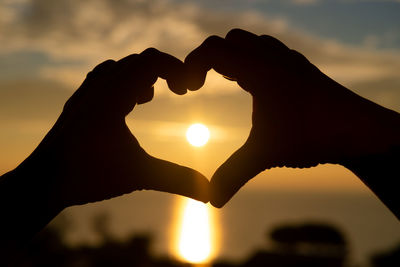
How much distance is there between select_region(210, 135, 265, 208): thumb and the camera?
237 centimetres

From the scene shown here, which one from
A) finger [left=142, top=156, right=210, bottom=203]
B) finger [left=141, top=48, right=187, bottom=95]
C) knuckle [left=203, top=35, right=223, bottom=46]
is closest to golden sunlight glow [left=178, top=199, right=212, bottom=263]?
finger [left=141, top=48, right=187, bottom=95]

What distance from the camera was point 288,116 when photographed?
7.69 ft

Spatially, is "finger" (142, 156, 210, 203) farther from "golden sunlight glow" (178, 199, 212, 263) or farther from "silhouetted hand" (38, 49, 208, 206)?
"golden sunlight glow" (178, 199, 212, 263)

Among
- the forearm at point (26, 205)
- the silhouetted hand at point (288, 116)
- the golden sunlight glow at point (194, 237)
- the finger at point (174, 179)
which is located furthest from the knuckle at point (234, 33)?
the golden sunlight glow at point (194, 237)

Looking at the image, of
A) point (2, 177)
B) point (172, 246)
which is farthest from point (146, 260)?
point (172, 246)

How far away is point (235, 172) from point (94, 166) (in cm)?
68

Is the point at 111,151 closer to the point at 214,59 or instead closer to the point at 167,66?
the point at 167,66

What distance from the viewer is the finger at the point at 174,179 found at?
240 cm

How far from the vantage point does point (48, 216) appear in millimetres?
2314

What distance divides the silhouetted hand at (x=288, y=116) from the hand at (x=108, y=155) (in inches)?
10.3

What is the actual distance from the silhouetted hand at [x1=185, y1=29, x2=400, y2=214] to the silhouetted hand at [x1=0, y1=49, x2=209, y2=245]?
28 centimetres

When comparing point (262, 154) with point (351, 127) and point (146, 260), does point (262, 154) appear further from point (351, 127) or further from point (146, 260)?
point (146, 260)

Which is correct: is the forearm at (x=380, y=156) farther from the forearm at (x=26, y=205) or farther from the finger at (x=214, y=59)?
the forearm at (x=26, y=205)

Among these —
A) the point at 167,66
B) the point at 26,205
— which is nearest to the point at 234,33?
the point at 167,66
